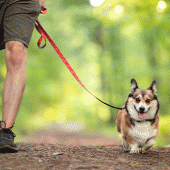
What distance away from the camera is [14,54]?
2.62 metres

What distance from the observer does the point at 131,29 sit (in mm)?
8539

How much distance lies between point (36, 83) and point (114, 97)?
9.34 ft

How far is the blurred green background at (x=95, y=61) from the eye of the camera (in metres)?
8.33

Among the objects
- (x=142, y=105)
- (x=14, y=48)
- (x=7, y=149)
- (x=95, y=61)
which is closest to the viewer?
(x=7, y=149)

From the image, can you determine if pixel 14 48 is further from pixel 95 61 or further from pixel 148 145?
pixel 95 61

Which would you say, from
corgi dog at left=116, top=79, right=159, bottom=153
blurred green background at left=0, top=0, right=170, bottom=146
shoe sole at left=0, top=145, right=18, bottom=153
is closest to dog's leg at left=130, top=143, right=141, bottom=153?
corgi dog at left=116, top=79, right=159, bottom=153

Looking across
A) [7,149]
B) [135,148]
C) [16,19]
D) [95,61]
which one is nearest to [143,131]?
[135,148]

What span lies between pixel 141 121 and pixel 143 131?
0.13 m

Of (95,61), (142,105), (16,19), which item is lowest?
(142,105)

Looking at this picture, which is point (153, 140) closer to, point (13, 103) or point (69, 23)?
point (13, 103)

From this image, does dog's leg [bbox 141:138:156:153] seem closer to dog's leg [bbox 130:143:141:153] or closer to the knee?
dog's leg [bbox 130:143:141:153]

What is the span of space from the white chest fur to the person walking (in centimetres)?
148

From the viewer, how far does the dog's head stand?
3140mm

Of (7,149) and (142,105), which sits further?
(142,105)
